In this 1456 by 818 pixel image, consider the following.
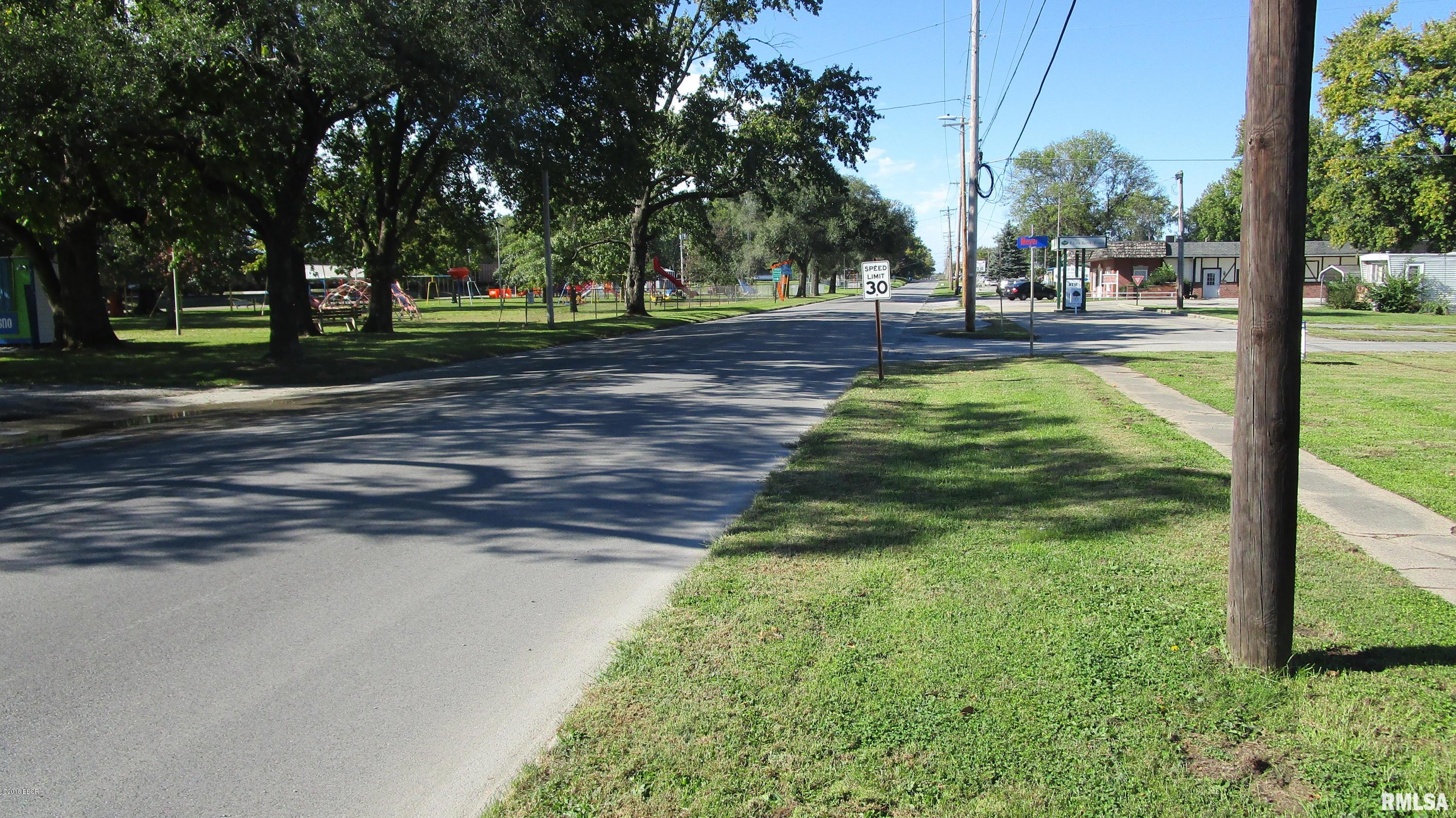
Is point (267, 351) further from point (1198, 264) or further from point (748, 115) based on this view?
point (1198, 264)

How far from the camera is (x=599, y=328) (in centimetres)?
3378

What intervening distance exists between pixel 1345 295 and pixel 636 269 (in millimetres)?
33650

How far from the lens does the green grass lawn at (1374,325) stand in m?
26.9

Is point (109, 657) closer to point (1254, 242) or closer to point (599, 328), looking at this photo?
point (1254, 242)

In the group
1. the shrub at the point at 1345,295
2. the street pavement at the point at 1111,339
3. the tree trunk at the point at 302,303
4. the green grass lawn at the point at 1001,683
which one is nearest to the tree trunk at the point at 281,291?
the tree trunk at the point at 302,303

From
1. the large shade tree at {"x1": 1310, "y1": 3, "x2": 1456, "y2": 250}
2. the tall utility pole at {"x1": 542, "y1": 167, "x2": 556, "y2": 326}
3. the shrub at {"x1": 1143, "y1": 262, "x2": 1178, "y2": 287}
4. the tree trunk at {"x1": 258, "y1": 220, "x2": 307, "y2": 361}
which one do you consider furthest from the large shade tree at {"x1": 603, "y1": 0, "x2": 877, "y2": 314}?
the shrub at {"x1": 1143, "y1": 262, "x2": 1178, "y2": 287}

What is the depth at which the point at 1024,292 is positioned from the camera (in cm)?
6356

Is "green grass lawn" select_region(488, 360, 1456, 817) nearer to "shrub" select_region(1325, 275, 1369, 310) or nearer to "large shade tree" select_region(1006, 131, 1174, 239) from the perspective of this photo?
"shrub" select_region(1325, 275, 1369, 310)

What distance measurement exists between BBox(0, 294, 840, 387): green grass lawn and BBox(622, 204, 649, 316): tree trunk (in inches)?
45.2

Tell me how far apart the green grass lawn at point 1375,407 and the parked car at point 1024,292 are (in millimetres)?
43439

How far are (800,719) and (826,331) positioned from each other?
94.7 ft

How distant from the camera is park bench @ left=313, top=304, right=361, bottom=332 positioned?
115 ft

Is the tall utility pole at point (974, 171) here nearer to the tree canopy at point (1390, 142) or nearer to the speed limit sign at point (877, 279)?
the speed limit sign at point (877, 279)

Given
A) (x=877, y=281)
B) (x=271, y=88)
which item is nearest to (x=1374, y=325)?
(x=877, y=281)
